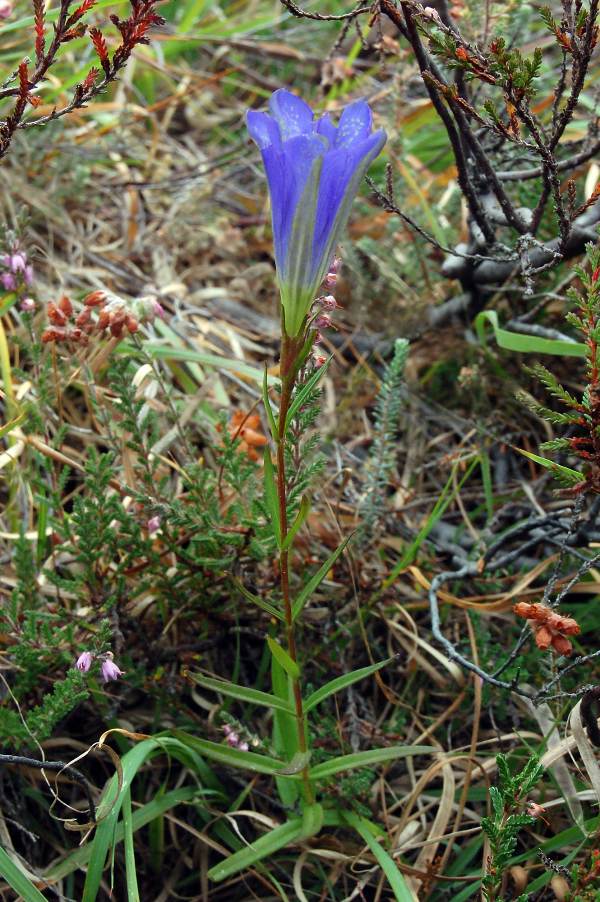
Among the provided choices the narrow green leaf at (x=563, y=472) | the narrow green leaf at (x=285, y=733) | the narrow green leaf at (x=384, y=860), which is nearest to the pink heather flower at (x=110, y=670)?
the narrow green leaf at (x=285, y=733)

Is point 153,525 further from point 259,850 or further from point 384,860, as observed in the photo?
point 384,860

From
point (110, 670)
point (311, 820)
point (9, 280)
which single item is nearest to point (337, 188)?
point (110, 670)

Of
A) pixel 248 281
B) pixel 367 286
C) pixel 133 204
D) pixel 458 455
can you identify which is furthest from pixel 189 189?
pixel 458 455

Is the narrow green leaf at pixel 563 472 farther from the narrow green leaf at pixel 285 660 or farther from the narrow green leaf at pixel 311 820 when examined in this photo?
the narrow green leaf at pixel 311 820

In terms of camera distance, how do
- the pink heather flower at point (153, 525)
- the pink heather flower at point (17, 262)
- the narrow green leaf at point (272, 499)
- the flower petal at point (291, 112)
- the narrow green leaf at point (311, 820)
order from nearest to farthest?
the flower petal at point (291, 112)
the narrow green leaf at point (272, 499)
the narrow green leaf at point (311, 820)
the pink heather flower at point (153, 525)
the pink heather flower at point (17, 262)

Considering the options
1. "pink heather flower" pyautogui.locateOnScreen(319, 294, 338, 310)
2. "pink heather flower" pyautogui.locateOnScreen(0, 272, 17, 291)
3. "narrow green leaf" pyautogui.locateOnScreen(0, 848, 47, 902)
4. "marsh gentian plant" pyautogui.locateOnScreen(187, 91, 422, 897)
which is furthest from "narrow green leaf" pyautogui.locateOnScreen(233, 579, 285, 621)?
"pink heather flower" pyautogui.locateOnScreen(0, 272, 17, 291)

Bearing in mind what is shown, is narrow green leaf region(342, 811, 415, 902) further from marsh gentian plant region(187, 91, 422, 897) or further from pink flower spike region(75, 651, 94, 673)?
pink flower spike region(75, 651, 94, 673)
